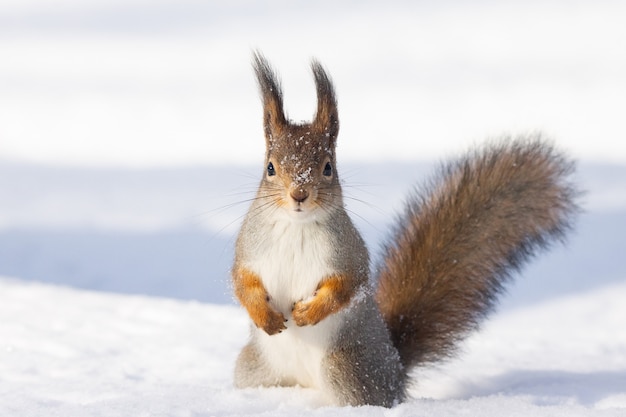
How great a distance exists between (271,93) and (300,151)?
0.63ft

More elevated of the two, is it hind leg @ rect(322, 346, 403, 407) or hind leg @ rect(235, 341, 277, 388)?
hind leg @ rect(322, 346, 403, 407)

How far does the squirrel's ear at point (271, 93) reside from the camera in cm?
272

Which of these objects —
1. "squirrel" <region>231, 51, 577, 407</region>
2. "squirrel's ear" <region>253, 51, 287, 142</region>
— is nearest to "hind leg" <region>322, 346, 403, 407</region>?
"squirrel" <region>231, 51, 577, 407</region>

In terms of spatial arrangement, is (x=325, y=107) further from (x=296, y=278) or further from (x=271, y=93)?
(x=296, y=278)

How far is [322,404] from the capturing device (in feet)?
9.01

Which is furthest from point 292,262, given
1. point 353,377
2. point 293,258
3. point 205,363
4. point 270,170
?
point 205,363

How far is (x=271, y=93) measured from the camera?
8.95ft

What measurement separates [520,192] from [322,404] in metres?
0.98

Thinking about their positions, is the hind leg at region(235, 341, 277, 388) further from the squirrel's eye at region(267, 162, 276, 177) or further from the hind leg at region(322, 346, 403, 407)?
the squirrel's eye at region(267, 162, 276, 177)

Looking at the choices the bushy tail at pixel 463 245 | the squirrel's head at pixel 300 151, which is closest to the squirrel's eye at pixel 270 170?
the squirrel's head at pixel 300 151

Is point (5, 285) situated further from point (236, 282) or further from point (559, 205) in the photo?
point (559, 205)

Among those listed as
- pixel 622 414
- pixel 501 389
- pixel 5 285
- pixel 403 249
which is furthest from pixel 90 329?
pixel 622 414

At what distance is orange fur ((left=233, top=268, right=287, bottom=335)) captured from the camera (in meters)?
2.65

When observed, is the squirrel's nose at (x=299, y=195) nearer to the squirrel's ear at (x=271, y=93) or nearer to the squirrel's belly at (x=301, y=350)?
the squirrel's ear at (x=271, y=93)
